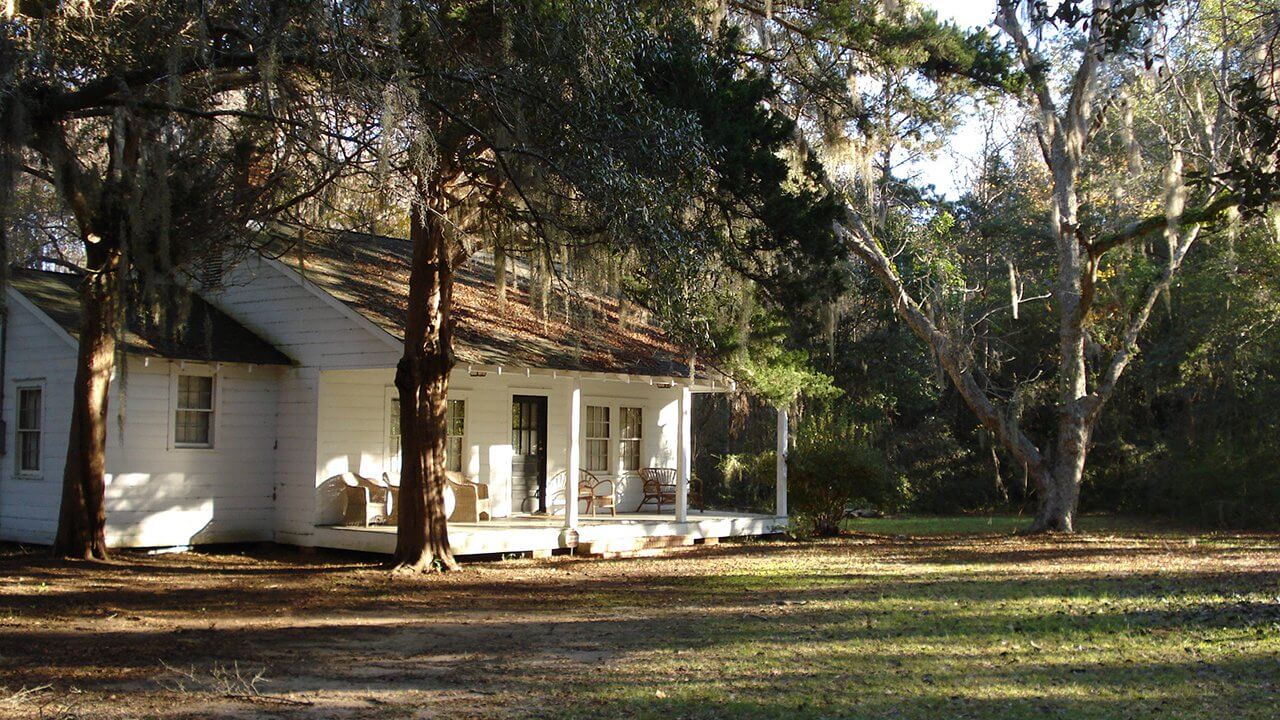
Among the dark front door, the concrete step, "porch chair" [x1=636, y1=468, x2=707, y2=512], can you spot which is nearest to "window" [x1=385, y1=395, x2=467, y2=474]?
the dark front door

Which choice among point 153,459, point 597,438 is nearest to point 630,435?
point 597,438

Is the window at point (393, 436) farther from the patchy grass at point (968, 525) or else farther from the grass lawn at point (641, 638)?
the patchy grass at point (968, 525)

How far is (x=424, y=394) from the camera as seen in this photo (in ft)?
44.0

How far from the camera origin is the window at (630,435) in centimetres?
1989

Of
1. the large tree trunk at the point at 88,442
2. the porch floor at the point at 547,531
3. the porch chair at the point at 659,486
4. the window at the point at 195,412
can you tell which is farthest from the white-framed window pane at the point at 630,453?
the large tree trunk at the point at 88,442

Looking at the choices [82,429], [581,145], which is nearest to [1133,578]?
[581,145]

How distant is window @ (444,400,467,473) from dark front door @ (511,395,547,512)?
3.42 feet

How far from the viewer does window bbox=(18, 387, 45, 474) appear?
1620cm

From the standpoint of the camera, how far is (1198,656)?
28.1ft

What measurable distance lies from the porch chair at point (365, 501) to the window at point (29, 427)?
4.45m

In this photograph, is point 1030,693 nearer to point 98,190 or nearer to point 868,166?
point 98,190

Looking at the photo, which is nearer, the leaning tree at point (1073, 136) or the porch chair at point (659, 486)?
the leaning tree at point (1073, 136)

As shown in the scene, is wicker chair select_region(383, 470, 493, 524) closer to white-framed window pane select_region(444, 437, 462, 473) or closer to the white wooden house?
the white wooden house

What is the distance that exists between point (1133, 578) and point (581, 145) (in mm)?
8394
